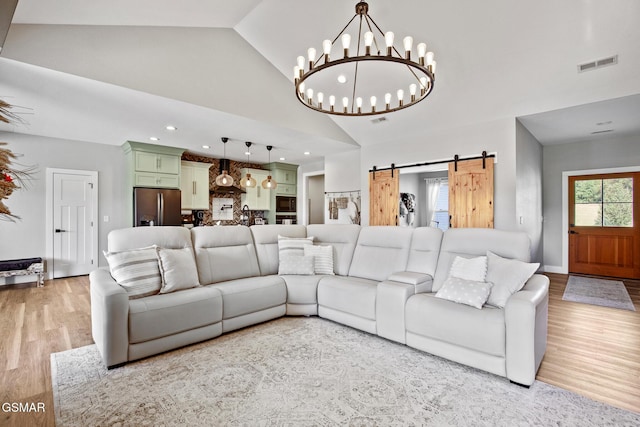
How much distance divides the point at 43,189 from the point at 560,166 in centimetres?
989

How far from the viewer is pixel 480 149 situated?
484 centimetres

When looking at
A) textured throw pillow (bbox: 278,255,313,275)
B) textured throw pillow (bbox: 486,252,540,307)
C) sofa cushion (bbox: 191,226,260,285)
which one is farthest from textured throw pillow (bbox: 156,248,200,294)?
textured throw pillow (bbox: 486,252,540,307)

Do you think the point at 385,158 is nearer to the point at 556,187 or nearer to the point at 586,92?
the point at 586,92

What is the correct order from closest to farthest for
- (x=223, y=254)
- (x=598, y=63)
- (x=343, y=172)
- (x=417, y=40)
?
(x=598, y=63) < (x=223, y=254) < (x=417, y=40) < (x=343, y=172)

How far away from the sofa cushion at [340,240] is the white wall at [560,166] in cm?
495

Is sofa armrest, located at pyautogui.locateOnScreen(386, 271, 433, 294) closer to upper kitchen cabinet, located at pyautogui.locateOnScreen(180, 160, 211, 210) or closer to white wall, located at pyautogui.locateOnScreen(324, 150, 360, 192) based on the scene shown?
white wall, located at pyautogui.locateOnScreen(324, 150, 360, 192)

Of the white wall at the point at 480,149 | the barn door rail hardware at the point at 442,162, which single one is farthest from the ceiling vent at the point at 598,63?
the barn door rail hardware at the point at 442,162

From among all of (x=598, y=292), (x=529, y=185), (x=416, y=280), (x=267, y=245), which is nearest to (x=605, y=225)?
(x=598, y=292)

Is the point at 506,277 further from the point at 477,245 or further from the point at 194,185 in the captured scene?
the point at 194,185

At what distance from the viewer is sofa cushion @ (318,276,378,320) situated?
3.10 m

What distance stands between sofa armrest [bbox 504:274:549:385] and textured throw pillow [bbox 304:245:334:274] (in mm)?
2059

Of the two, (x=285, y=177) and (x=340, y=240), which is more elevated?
(x=285, y=177)

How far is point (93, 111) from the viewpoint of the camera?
4191 millimetres

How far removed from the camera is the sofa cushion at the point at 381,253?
3.54 m
